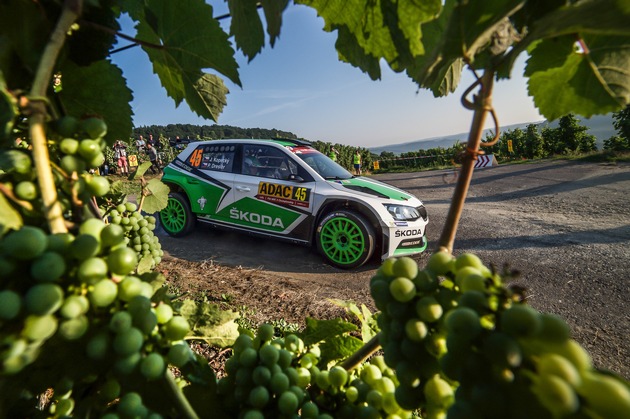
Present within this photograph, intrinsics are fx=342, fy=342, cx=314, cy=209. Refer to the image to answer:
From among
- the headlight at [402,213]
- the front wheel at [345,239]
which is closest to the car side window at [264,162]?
the front wheel at [345,239]

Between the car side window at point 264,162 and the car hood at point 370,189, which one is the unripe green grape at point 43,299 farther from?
the car side window at point 264,162

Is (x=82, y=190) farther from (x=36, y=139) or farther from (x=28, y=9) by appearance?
(x=28, y=9)

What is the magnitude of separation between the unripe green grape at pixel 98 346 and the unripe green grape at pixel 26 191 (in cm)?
20

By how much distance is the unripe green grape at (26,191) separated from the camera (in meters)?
0.44

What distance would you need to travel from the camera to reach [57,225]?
16.8 inches

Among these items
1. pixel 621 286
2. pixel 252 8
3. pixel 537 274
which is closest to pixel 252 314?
pixel 252 8

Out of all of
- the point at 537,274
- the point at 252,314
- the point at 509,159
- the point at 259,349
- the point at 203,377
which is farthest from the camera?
the point at 509,159

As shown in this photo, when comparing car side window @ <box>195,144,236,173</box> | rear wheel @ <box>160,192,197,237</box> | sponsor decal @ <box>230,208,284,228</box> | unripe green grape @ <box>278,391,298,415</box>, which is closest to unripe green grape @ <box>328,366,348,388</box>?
unripe green grape @ <box>278,391,298,415</box>

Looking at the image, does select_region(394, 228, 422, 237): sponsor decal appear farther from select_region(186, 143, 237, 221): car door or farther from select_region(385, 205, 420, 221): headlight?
select_region(186, 143, 237, 221): car door

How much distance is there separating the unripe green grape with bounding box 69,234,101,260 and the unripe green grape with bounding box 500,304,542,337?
1.58ft

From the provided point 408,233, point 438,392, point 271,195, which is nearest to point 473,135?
point 438,392

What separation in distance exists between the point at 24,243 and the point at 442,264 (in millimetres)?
548

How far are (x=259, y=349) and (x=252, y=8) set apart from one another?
750 millimetres

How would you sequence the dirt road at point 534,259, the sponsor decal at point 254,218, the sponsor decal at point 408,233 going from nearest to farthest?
the dirt road at point 534,259 → the sponsor decal at point 408,233 → the sponsor decal at point 254,218
